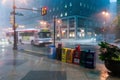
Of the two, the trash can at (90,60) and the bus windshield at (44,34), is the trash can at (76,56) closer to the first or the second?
the trash can at (90,60)

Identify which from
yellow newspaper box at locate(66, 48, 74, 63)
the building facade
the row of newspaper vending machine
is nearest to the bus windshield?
the row of newspaper vending machine

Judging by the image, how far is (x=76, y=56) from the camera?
1389 centimetres

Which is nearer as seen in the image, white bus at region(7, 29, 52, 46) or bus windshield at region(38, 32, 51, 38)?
white bus at region(7, 29, 52, 46)

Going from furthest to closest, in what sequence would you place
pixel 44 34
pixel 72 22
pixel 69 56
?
pixel 72 22 < pixel 44 34 < pixel 69 56

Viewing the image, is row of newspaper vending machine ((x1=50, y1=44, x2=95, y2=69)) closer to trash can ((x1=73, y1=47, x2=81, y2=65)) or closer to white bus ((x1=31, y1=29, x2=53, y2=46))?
trash can ((x1=73, y1=47, x2=81, y2=65))

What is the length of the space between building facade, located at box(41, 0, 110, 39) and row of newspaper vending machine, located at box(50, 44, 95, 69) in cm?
7611

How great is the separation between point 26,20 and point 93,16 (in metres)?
44.2

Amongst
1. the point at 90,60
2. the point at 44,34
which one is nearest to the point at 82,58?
the point at 90,60

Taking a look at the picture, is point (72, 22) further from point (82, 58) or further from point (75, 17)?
point (82, 58)

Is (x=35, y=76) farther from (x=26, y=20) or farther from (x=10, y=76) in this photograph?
(x=26, y=20)

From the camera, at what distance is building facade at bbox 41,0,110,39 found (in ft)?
315

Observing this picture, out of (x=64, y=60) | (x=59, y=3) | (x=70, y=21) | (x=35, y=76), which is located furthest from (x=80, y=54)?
(x=59, y=3)

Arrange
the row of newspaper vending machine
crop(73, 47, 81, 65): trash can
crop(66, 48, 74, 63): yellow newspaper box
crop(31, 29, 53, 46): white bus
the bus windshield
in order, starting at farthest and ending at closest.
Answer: the bus windshield → crop(31, 29, 53, 46): white bus → crop(66, 48, 74, 63): yellow newspaper box → crop(73, 47, 81, 65): trash can → the row of newspaper vending machine

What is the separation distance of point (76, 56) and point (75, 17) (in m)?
81.4
